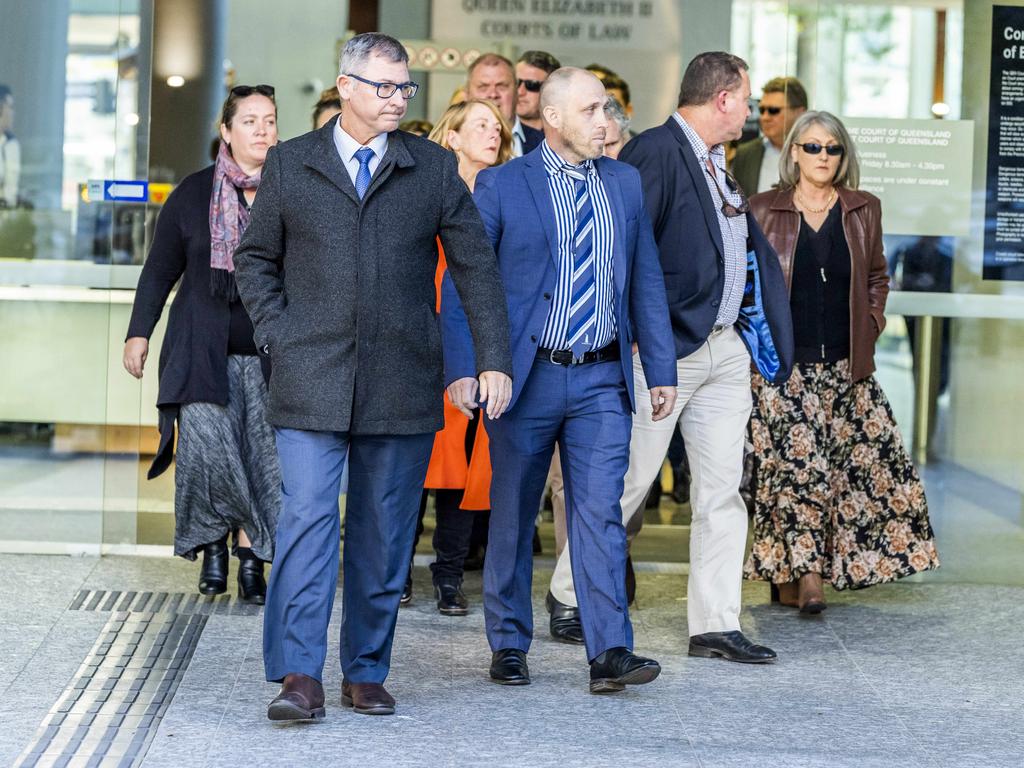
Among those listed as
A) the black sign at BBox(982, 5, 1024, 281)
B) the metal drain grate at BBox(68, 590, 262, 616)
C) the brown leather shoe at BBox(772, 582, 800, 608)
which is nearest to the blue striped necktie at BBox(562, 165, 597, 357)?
the metal drain grate at BBox(68, 590, 262, 616)

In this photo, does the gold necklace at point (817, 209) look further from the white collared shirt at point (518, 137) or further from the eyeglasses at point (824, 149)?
the white collared shirt at point (518, 137)

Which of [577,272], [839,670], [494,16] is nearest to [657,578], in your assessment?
[839,670]

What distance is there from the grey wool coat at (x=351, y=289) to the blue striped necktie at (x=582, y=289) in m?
0.35

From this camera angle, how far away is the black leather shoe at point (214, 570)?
6.64 m

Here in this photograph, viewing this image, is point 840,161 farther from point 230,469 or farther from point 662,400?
point 230,469

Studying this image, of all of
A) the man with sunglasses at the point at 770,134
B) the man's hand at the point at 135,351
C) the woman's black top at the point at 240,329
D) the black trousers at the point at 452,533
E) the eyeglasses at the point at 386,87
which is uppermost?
the man with sunglasses at the point at 770,134

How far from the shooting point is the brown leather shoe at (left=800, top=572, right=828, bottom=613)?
21.9ft

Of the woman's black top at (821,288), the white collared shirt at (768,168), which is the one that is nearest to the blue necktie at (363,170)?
the woman's black top at (821,288)

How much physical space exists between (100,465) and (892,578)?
11.3 feet

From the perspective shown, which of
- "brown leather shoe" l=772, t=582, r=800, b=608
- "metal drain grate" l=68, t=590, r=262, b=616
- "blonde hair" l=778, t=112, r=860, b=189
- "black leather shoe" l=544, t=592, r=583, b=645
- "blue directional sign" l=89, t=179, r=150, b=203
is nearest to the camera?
"black leather shoe" l=544, t=592, r=583, b=645

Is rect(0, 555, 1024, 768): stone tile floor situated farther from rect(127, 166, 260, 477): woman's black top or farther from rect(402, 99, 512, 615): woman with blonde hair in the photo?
rect(127, 166, 260, 477): woman's black top

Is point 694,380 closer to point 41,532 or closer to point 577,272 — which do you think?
point 577,272

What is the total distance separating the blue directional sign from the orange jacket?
5.53 ft

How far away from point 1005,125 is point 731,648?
9.59 feet
